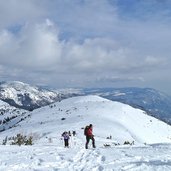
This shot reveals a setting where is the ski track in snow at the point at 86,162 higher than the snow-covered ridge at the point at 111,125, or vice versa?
the snow-covered ridge at the point at 111,125

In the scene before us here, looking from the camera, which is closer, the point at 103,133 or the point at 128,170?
the point at 128,170

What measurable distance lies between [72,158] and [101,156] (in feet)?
7.51

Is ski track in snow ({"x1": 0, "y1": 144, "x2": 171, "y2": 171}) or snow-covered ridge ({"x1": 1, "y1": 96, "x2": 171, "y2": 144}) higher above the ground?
snow-covered ridge ({"x1": 1, "y1": 96, "x2": 171, "y2": 144})

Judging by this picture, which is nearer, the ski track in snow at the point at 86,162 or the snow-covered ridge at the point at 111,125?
the ski track in snow at the point at 86,162

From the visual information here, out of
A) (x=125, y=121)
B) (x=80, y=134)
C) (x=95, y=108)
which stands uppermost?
(x=95, y=108)

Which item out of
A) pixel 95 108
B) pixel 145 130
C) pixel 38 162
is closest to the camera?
pixel 38 162

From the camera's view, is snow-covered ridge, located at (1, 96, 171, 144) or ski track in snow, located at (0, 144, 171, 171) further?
snow-covered ridge, located at (1, 96, 171, 144)

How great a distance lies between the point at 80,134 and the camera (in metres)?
64.6

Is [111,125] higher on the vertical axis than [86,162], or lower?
higher

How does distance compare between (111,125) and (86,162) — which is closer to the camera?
(86,162)

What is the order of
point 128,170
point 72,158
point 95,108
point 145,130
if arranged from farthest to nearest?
point 95,108 → point 145,130 → point 72,158 → point 128,170

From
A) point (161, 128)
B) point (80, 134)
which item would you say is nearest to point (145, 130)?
point (161, 128)

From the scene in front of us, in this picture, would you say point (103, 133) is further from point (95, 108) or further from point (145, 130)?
point (95, 108)

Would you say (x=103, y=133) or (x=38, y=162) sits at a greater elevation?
(x=103, y=133)
